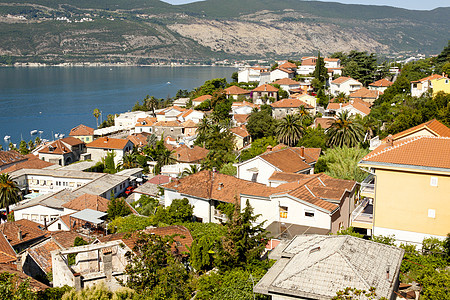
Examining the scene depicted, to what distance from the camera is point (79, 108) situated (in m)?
131

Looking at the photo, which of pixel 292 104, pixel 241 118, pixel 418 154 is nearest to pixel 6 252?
pixel 418 154

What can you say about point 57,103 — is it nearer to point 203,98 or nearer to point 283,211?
point 203,98

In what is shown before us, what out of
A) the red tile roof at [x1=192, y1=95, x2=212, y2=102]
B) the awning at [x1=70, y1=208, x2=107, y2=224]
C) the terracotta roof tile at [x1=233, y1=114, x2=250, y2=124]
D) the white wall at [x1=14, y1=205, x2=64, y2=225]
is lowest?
the white wall at [x1=14, y1=205, x2=64, y2=225]

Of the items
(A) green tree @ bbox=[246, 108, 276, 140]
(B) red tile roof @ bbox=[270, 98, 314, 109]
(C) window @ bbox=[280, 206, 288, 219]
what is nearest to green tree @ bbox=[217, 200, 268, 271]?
(C) window @ bbox=[280, 206, 288, 219]

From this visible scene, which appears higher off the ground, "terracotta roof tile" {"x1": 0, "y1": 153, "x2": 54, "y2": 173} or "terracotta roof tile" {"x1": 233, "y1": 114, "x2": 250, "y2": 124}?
"terracotta roof tile" {"x1": 233, "y1": 114, "x2": 250, "y2": 124}

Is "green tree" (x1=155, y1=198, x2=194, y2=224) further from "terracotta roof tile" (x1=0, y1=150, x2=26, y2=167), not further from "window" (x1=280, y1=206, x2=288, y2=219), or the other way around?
"terracotta roof tile" (x1=0, y1=150, x2=26, y2=167)

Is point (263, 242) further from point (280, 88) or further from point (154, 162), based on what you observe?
point (280, 88)

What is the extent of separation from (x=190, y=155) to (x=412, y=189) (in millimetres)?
33768

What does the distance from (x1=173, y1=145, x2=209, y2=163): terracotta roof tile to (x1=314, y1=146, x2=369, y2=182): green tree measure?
17394 mm

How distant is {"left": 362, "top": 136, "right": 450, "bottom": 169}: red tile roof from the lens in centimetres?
1644

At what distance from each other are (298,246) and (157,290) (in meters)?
4.50

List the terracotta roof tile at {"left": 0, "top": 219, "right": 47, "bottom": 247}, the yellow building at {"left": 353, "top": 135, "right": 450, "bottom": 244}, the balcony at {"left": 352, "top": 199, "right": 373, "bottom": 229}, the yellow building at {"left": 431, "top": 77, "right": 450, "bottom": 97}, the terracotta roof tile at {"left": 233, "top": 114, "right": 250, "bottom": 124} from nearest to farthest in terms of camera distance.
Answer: the yellow building at {"left": 353, "top": 135, "right": 450, "bottom": 244}
the balcony at {"left": 352, "top": 199, "right": 373, "bottom": 229}
the terracotta roof tile at {"left": 0, "top": 219, "right": 47, "bottom": 247}
the yellow building at {"left": 431, "top": 77, "right": 450, "bottom": 97}
the terracotta roof tile at {"left": 233, "top": 114, "right": 250, "bottom": 124}

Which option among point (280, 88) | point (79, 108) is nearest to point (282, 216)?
point (280, 88)

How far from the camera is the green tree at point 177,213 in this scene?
2527 cm
